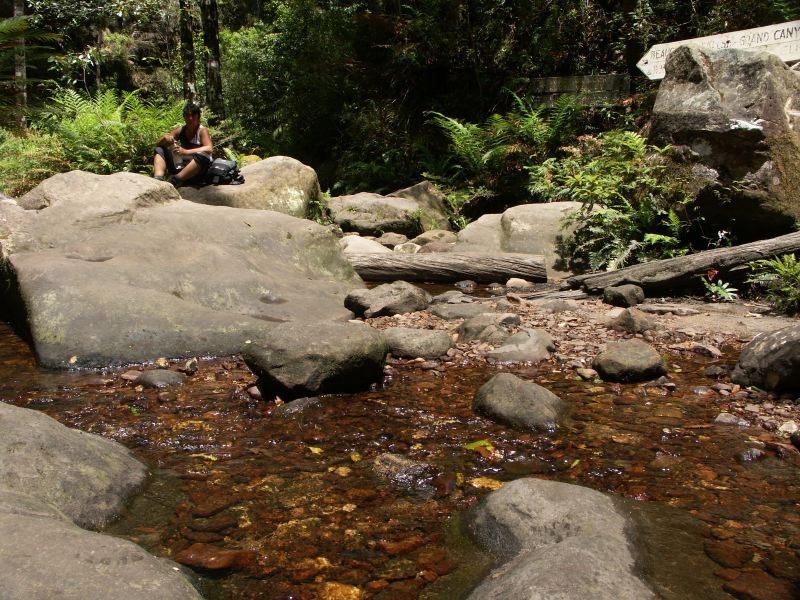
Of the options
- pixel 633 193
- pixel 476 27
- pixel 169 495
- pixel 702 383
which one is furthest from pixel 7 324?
pixel 476 27

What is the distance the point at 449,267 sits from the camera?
8469 mm

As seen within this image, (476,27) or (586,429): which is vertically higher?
(476,27)

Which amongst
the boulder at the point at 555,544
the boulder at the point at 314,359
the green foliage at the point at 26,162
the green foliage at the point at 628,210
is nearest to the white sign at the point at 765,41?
the green foliage at the point at 628,210

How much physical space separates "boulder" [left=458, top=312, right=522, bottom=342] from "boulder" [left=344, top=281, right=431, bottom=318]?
0.91 metres

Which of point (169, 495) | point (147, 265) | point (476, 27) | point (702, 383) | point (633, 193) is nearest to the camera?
point (169, 495)

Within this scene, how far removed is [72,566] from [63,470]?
3.18 feet

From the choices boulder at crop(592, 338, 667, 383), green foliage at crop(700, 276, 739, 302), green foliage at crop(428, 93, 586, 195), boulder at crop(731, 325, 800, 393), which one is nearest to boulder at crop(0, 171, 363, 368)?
boulder at crop(592, 338, 667, 383)

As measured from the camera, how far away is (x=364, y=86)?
1627cm

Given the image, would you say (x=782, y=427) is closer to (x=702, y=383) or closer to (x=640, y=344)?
(x=702, y=383)

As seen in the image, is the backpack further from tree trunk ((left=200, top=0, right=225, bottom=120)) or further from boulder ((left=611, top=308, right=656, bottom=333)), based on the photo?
boulder ((left=611, top=308, right=656, bottom=333))

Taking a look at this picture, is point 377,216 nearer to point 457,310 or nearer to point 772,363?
point 457,310

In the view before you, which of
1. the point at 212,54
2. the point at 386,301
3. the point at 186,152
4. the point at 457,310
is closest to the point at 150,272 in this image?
the point at 386,301

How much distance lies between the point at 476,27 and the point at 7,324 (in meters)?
11.8

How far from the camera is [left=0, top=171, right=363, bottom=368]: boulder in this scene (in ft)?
16.6
